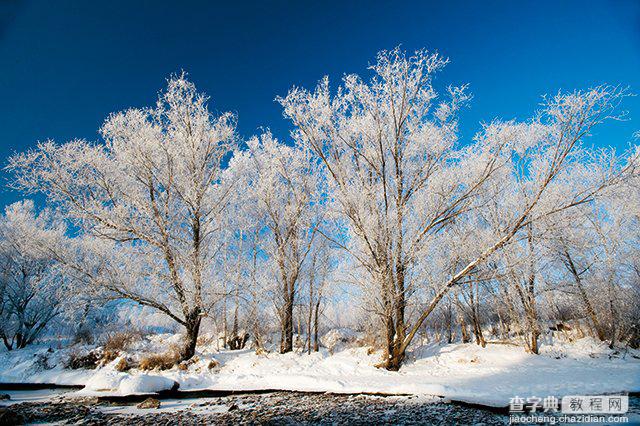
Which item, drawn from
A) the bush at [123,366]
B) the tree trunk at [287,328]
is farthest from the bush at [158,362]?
the tree trunk at [287,328]

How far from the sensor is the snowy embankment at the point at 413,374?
6.93 m

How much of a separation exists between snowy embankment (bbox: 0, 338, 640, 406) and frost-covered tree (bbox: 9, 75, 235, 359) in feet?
8.89

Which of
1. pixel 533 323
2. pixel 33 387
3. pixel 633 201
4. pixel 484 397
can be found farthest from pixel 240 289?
pixel 633 201

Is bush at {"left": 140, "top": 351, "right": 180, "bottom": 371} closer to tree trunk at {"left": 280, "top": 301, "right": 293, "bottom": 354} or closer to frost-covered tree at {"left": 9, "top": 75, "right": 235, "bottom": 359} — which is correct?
frost-covered tree at {"left": 9, "top": 75, "right": 235, "bottom": 359}

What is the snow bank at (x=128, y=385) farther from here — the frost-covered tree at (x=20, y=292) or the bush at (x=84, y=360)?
the frost-covered tree at (x=20, y=292)

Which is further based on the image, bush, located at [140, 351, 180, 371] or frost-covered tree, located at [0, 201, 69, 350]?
frost-covered tree, located at [0, 201, 69, 350]

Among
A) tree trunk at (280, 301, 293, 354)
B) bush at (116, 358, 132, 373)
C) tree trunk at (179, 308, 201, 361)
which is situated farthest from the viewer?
tree trunk at (280, 301, 293, 354)

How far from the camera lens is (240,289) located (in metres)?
12.5

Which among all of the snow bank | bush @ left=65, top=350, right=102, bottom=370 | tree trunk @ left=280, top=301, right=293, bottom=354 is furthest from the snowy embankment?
tree trunk @ left=280, top=301, right=293, bottom=354

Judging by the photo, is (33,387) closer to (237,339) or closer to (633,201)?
(237,339)

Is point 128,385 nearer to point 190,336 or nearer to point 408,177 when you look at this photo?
point 190,336

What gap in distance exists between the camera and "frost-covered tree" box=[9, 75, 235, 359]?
10.9 metres

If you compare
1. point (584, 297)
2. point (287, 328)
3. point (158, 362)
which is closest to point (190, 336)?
point (158, 362)

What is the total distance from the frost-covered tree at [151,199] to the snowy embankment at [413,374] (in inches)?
107
